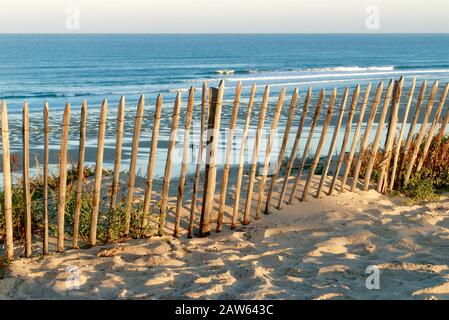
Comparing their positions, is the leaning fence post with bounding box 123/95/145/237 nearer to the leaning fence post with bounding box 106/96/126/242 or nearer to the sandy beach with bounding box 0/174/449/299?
the leaning fence post with bounding box 106/96/126/242

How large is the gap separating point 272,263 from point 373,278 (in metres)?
0.92

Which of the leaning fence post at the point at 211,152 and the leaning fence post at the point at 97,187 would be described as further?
the leaning fence post at the point at 211,152

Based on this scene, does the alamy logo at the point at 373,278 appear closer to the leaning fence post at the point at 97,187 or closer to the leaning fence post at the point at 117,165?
the leaning fence post at the point at 117,165

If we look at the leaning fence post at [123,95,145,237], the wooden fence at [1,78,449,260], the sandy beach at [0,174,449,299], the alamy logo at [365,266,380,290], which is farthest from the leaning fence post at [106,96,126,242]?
the alamy logo at [365,266,380,290]

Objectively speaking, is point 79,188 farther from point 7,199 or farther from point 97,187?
point 7,199

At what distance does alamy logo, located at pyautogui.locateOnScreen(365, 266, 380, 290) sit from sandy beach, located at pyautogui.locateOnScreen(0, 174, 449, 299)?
0.04 m

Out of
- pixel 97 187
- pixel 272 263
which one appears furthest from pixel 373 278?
pixel 97 187

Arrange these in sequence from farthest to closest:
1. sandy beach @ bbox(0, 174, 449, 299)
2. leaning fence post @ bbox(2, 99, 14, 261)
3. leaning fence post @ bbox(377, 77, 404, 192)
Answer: leaning fence post @ bbox(377, 77, 404, 192) < leaning fence post @ bbox(2, 99, 14, 261) < sandy beach @ bbox(0, 174, 449, 299)

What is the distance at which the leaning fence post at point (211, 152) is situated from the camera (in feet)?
19.0

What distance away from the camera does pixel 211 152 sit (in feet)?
19.2

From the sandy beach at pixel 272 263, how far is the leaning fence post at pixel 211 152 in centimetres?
19

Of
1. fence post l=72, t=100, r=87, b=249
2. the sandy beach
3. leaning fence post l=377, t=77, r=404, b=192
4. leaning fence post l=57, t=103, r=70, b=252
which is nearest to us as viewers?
the sandy beach

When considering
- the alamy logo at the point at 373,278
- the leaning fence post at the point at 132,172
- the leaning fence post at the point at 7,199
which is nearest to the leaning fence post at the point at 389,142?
the alamy logo at the point at 373,278

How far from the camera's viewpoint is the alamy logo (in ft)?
14.8
